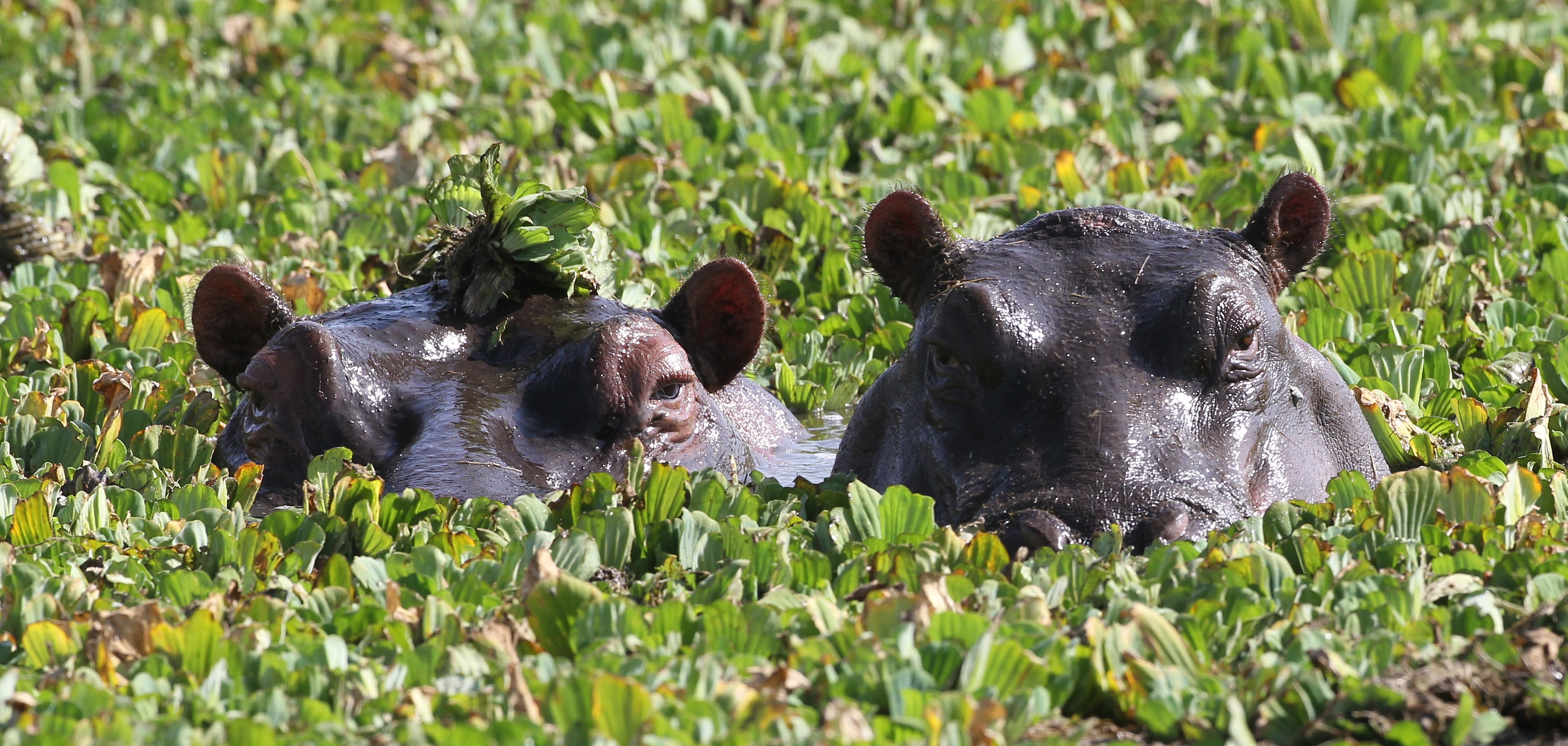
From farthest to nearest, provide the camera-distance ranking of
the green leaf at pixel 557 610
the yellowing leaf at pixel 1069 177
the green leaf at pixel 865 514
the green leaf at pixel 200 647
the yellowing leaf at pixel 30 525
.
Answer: the yellowing leaf at pixel 1069 177 → the yellowing leaf at pixel 30 525 → the green leaf at pixel 865 514 → the green leaf at pixel 557 610 → the green leaf at pixel 200 647

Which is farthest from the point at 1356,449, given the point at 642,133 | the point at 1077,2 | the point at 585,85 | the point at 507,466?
the point at 1077,2

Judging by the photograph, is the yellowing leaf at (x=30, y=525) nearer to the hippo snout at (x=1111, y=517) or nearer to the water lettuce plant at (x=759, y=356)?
the water lettuce plant at (x=759, y=356)

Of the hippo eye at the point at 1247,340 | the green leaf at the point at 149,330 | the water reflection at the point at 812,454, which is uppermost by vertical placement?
the hippo eye at the point at 1247,340

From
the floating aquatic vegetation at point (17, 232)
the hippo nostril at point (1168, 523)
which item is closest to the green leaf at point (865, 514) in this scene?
the hippo nostril at point (1168, 523)

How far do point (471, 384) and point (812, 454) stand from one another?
171 cm

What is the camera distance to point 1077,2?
15.0 meters

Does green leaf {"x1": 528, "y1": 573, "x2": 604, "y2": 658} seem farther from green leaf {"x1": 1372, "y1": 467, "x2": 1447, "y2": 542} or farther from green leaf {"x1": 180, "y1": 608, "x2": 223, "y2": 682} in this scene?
green leaf {"x1": 1372, "y1": 467, "x2": 1447, "y2": 542}

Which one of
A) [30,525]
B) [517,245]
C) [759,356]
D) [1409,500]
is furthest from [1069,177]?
[30,525]

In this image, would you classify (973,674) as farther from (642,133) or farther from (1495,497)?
(642,133)

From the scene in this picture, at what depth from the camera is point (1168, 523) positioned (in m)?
4.86

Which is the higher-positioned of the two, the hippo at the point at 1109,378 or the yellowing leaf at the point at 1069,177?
the hippo at the point at 1109,378

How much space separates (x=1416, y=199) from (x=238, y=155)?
601 cm

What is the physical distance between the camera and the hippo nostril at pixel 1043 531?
15.8ft

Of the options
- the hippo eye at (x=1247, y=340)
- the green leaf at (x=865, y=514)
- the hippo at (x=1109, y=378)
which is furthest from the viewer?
the hippo eye at (x=1247, y=340)
